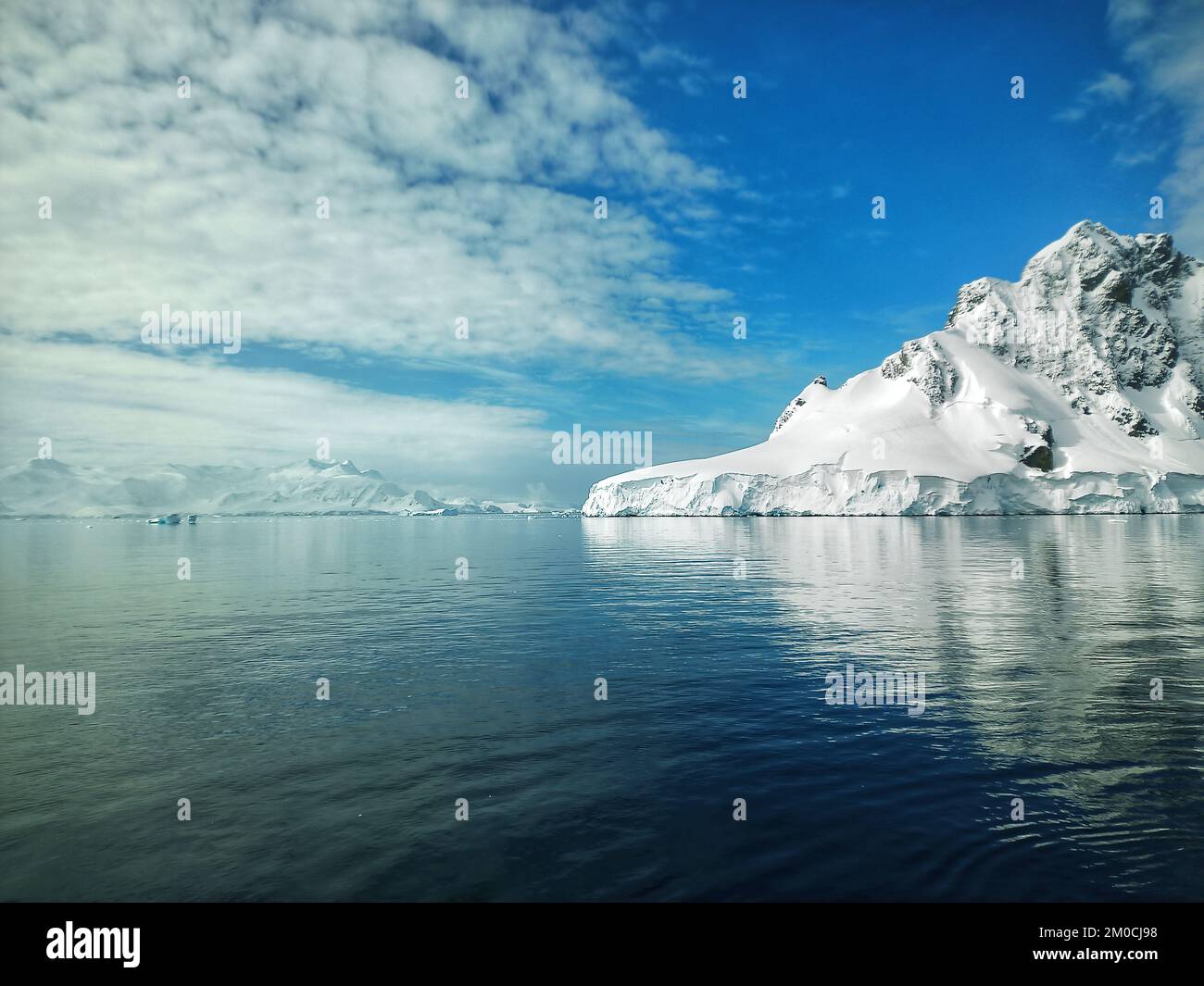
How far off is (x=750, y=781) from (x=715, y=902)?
137 inches

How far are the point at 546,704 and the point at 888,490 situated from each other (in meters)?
161

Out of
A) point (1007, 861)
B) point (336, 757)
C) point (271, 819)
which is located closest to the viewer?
point (1007, 861)

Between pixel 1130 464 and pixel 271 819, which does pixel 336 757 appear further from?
pixel 1130 464

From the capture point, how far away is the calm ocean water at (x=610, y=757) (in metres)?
7.52

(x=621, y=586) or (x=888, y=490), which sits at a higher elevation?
(x=888, y=490)

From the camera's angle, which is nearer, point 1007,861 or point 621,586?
point 1007,861

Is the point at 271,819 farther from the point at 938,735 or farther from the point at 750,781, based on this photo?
the point at 938,735

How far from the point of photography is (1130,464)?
531 ft

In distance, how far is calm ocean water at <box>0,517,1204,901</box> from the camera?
7.52 m

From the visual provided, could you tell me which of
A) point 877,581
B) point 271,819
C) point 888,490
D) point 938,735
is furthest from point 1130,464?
point 271,819

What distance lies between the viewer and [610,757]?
11.2m
